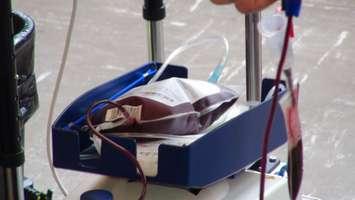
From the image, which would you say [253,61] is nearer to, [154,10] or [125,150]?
[154,10]

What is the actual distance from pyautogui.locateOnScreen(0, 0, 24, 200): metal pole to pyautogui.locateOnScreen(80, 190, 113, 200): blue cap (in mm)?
126

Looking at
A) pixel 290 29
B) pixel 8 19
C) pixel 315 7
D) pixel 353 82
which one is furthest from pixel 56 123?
pixel 315 7

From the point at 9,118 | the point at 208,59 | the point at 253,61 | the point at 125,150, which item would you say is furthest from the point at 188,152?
the point at 208,59

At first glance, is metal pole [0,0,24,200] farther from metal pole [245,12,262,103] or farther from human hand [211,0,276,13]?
metal pole [245,12,262,103]

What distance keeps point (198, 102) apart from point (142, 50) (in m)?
1.49

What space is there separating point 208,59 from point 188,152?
1.54m

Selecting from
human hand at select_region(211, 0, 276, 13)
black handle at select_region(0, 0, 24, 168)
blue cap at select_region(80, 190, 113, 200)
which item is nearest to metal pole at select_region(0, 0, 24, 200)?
black handle at select_region(0, 0, 24, 168)

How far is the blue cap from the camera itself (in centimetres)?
114

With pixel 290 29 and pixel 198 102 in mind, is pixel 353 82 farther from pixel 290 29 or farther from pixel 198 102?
pixel 290 29

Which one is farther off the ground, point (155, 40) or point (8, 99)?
point (8, 99)

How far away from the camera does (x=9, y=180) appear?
1029 mm

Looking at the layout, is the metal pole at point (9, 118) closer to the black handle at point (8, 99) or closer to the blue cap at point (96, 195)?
the black handle at point (8, 99)

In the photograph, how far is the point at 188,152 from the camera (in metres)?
1.10

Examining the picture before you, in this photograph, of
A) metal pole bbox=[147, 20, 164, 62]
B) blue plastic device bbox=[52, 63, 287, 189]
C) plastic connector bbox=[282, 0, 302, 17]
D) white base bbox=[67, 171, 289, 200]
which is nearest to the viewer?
plastic connector bbox=[282, 0, 302, 17]
